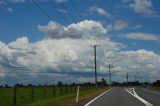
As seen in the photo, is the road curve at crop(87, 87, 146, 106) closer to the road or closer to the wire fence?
the road

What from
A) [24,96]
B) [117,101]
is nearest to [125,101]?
[117,101]

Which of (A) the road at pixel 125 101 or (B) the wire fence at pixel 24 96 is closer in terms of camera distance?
(A) the road at pixel 125 101

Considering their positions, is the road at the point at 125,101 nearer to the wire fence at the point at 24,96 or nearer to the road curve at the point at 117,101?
the road curve at the point at 117,101

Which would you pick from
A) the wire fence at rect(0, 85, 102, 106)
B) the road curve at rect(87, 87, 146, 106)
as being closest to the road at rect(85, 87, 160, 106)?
the road curve at rect(87, 87, 146, 106)

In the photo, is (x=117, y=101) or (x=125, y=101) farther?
(x=125, y=101)

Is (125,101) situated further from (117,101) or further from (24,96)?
(24,96)

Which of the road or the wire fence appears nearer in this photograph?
the road

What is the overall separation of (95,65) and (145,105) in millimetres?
79329

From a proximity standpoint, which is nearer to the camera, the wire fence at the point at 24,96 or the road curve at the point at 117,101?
the road curve at the point at 117,101

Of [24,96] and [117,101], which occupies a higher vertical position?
[24,96]

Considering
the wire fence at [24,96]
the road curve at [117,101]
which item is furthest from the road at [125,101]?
the wire fence at [24,96]

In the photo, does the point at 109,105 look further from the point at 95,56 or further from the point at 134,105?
the point at 95,56

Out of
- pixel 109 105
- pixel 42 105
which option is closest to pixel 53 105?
pixel 42 105

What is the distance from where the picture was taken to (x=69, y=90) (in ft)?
201
